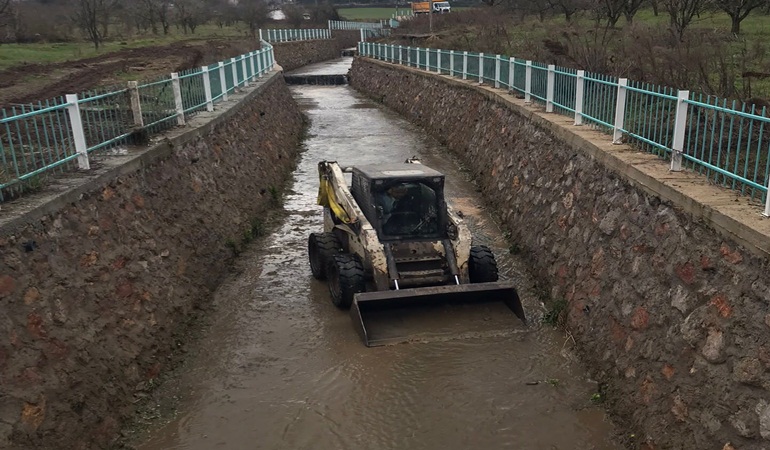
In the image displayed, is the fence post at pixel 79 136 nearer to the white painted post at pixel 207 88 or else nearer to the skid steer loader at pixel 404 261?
the skid steer loader at pixel 404 261

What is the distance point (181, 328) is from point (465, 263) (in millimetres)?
3452

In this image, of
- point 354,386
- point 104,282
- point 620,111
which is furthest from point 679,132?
point 104,282

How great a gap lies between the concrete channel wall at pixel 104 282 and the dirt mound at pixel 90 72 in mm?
7322

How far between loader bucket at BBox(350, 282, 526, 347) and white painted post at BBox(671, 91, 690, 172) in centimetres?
222

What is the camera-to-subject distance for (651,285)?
5859 millimetres

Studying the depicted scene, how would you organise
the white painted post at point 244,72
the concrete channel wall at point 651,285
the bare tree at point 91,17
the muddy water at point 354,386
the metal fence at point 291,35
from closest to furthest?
the concrete channel wall at point 651,285 < the muddy water at point 354,386 < the white painted post at point 244,72 < the bare tree at point 91,17 < the metal fence at point 291,35

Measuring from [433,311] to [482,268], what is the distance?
37.8 inches

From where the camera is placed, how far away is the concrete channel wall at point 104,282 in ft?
16.1

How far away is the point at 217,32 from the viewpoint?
52.8 metres

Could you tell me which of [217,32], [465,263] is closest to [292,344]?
[465,263]

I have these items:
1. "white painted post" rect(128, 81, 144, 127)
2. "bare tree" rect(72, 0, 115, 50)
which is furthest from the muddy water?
"bare tree" rect(72, 0, 115, 50)

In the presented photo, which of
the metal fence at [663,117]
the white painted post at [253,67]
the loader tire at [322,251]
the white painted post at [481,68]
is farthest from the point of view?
the white painted post at [253,67]

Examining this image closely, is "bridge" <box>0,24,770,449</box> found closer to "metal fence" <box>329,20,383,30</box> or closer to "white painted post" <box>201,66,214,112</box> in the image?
"white painted post" <box>201,66,214,112</box>

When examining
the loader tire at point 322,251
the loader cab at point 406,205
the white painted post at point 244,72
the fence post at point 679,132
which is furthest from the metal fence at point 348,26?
the fence post at point 679,132
